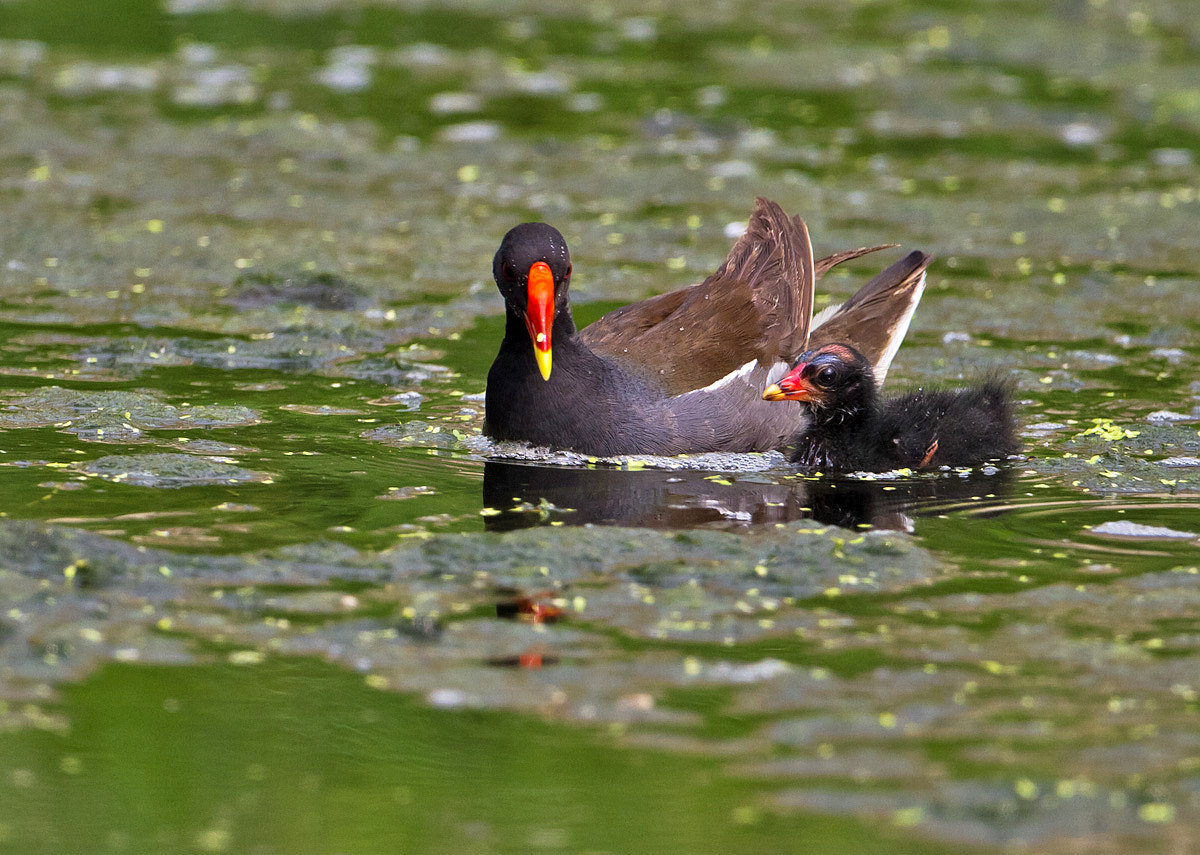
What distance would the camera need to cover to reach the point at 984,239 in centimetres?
1073

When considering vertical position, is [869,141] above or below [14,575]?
above

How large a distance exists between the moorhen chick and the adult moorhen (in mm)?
255

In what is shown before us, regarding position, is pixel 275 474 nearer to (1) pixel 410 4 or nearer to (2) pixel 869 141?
(2) pixel 869 141

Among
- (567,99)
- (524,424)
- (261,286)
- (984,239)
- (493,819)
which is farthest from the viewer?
(567,99)

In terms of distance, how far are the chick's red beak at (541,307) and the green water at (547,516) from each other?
1.60ft

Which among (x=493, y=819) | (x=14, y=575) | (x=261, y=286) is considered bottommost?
(x=493, y=819)

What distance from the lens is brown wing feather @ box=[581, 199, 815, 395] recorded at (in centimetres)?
714

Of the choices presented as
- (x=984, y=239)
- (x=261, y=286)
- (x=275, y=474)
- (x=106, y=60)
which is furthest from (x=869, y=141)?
(x=275, y=474)

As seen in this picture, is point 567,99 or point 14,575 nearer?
point 14,575

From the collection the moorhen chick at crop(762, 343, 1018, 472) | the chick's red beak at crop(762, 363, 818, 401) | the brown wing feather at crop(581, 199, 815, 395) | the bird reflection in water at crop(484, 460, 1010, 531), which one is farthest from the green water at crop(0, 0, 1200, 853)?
the brown wing feather at crop(581, 199, 815, 395)

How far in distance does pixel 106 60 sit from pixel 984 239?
27.2ft

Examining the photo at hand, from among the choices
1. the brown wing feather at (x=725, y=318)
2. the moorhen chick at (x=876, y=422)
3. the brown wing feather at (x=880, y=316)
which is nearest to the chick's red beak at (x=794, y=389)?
the moorhen chick at (x=876, y=422)

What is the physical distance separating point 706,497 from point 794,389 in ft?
2.93

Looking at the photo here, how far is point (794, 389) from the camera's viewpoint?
22.8 feet
